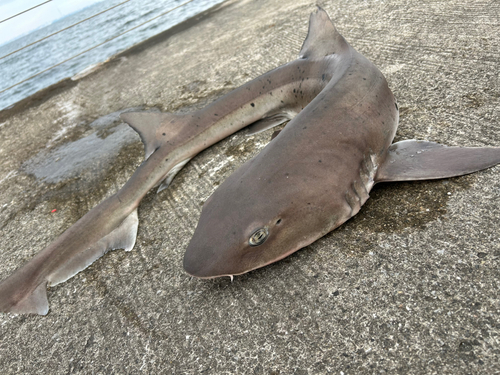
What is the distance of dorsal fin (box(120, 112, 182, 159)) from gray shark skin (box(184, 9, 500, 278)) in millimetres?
1246

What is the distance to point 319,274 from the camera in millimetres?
1639

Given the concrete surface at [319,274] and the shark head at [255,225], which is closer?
the concrete surface at [319,274]

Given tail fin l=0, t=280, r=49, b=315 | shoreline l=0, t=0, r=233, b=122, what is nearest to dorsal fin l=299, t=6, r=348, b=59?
tail fin l=0, t=280, r=49, b=315

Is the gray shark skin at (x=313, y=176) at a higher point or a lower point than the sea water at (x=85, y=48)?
higher

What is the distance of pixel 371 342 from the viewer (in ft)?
4.28

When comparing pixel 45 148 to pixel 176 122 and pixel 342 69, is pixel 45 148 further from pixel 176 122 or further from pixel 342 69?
pixel 342 69

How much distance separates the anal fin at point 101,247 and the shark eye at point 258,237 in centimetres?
105

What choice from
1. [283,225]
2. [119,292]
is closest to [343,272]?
[283,225]

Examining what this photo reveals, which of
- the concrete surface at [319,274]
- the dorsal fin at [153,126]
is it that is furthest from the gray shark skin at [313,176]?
the dorsal fin at [153,126]

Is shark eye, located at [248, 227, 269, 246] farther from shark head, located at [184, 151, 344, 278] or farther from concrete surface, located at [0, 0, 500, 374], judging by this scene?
concrete surface, located at [0, 0, 500, 374]

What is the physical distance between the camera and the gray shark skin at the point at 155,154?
2.07 m

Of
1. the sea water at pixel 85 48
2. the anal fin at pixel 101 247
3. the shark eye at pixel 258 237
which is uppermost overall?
the shark eye at pixel 258 237

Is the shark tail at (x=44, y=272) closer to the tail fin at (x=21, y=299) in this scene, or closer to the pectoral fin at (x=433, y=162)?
the tail fin at (x=21, y=299)

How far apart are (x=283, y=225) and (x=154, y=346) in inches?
30.9
